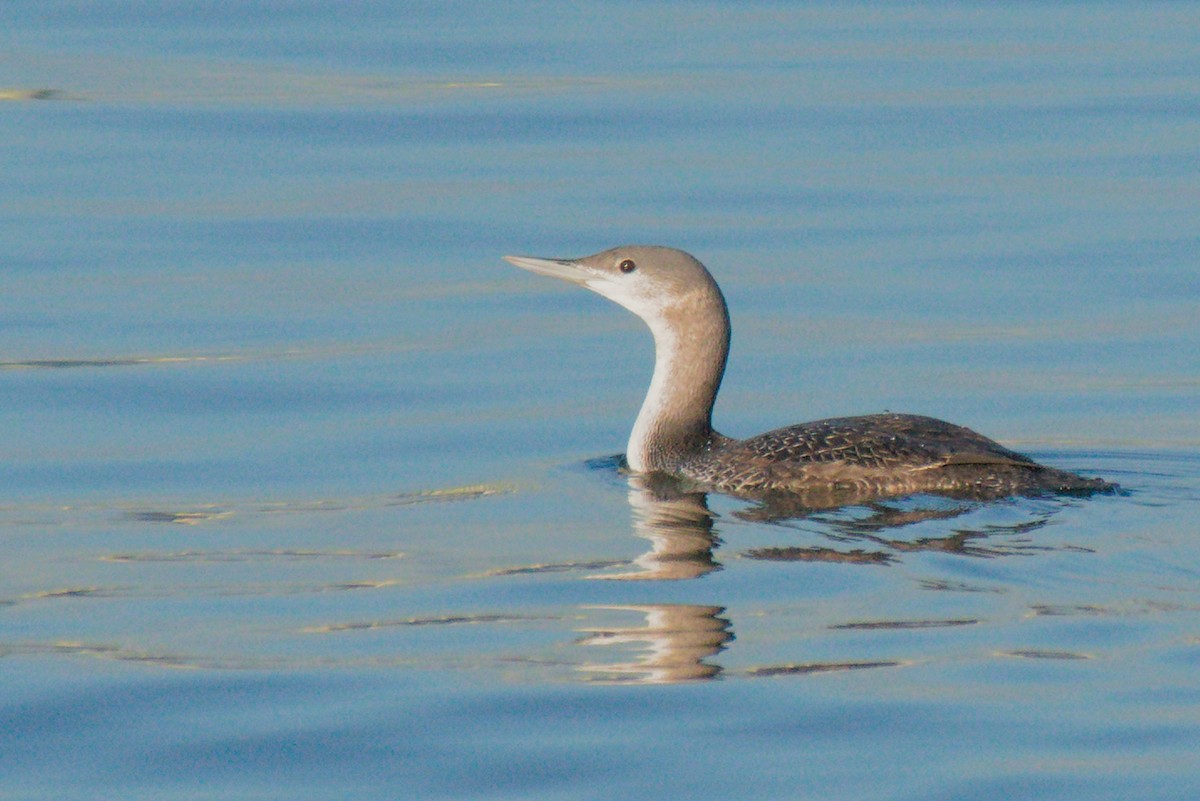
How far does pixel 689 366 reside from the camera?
9.51m

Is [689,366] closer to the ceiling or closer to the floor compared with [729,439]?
closer to the ceiling

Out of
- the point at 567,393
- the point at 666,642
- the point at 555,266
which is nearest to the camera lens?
the point at 666,642

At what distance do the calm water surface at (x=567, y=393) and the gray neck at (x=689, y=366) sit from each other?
414mm

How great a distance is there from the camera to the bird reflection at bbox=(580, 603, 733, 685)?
6285 millimetres

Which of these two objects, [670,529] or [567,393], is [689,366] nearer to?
[567,393]

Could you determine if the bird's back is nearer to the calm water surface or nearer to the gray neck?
the calm water surface

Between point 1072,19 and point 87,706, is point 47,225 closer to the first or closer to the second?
point 87,706

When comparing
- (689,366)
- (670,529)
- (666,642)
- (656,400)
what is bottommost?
(666,642)

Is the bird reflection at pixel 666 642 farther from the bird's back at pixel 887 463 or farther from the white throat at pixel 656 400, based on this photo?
the white throat at pixel 656 400

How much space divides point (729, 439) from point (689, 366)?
378mm

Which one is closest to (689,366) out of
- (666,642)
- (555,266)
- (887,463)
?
(555,266)

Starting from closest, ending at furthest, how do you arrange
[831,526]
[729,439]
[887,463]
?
[831,526] → [887,463] → [729,439]

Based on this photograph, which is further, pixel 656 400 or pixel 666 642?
pixel 656 400

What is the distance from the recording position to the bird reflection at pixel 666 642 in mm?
6285
